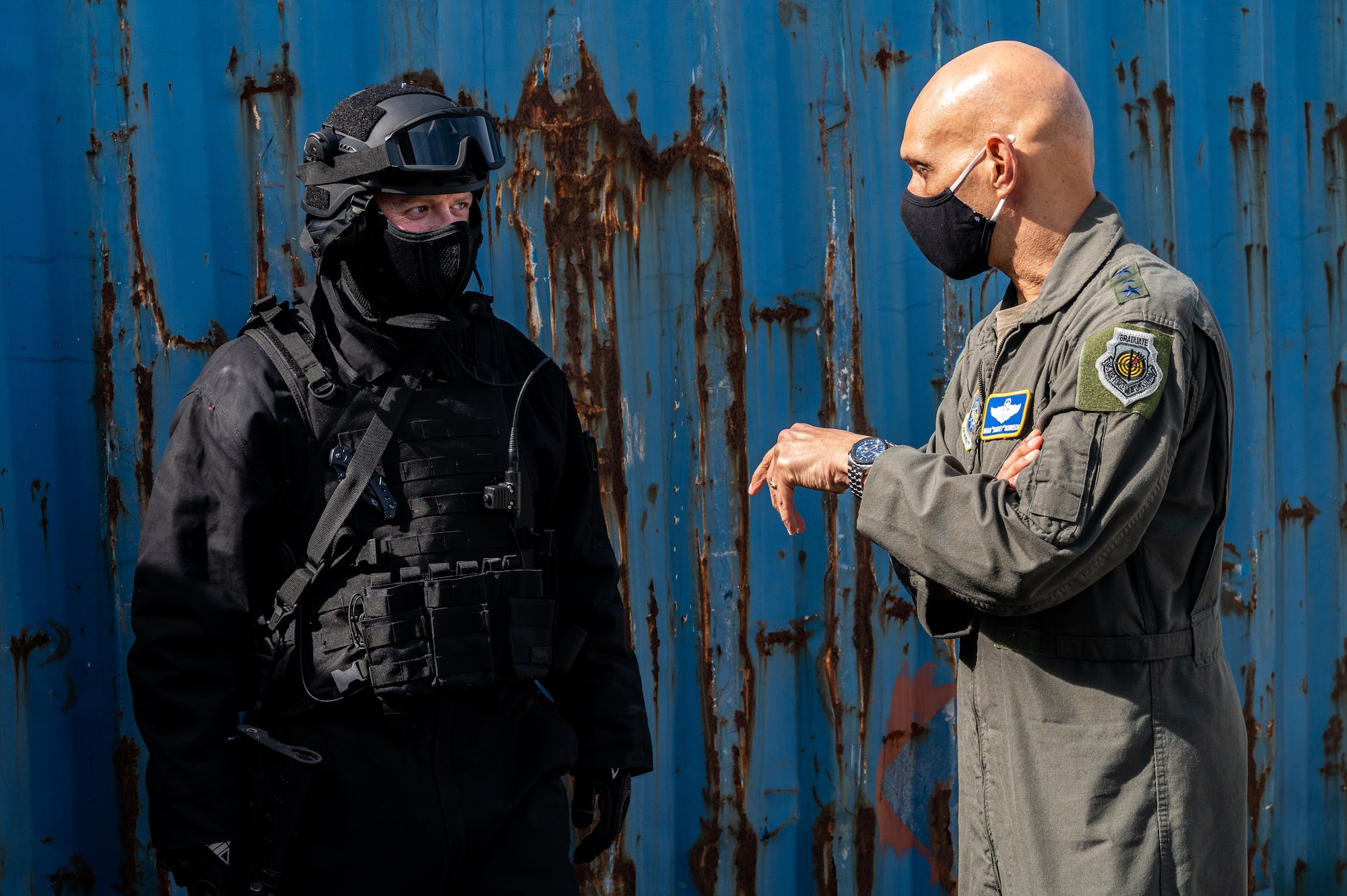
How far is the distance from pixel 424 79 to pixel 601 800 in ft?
5.81

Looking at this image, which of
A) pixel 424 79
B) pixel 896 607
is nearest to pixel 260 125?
pixel 424 79

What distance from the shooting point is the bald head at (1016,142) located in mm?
2104

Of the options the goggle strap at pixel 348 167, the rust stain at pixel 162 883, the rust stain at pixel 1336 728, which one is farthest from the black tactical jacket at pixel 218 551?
the rust stain at pixel 1336 728

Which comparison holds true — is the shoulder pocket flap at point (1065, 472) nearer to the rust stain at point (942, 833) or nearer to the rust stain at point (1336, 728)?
the rust stain at point (942, 833)

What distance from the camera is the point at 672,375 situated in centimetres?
305

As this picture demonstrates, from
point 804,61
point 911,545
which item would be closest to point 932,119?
point 911,545

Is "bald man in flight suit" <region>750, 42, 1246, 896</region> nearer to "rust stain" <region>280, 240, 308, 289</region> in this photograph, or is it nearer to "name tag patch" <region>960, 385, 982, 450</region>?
"name tag patch" <region>960, 385, 982, 450</region>

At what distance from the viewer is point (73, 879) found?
2592mm

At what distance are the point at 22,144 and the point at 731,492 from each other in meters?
1.89

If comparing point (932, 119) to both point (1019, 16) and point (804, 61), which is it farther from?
point (1019, 16)

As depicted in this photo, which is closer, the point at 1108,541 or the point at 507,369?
the point at 1108,541

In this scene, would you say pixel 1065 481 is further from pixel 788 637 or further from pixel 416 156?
pixel 788 637

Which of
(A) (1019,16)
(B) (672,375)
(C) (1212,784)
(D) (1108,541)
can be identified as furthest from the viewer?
(A) (1019,16)

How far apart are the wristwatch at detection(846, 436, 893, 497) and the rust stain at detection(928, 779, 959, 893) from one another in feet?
5.23
